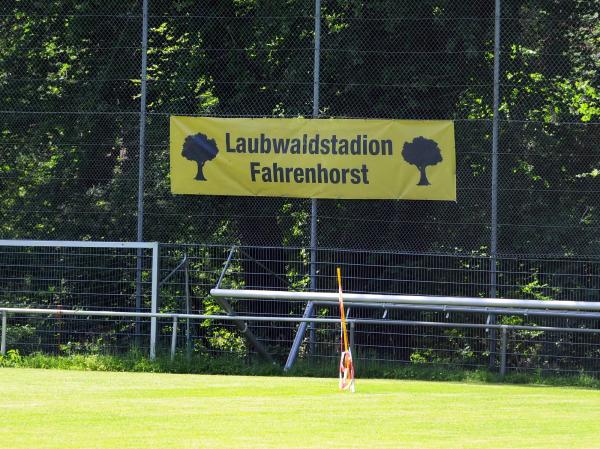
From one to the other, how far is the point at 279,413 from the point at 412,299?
5.69m

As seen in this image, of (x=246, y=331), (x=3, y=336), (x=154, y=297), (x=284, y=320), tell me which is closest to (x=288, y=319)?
(x=284, y=320)

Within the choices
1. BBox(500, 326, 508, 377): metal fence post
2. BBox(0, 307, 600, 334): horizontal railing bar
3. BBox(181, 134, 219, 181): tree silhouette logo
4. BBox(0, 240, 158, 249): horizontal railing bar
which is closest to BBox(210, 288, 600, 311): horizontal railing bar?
Answer: BBox(0, 307, 600, 334): horizontal railing bar

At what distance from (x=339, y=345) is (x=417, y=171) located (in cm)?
272

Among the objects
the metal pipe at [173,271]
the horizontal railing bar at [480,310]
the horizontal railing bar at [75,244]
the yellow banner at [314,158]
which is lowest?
the horizontal railing bar at [480,310]

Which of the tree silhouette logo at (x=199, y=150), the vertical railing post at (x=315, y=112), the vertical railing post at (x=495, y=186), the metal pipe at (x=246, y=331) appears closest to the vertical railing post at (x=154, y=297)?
the metal pipe at (x=246, y=331)

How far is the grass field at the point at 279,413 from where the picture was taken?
10391 millimetres

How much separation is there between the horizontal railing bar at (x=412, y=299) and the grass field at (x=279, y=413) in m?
1.18

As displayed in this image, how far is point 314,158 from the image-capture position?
62.2ft

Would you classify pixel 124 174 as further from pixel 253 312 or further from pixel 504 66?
pixel 504 66

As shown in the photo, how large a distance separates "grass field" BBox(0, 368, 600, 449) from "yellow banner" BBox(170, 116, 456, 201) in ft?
10.5

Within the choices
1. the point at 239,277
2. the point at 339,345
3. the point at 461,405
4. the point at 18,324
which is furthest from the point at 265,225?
the point at 461,405

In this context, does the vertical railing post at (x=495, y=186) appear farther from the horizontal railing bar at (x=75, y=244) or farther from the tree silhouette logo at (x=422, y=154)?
the horizontal railing bar at (x=75, y=244)

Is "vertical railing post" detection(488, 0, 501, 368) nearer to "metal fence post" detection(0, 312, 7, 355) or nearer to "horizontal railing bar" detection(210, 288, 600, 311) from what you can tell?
"horizontal railing bar" detection(210, 288, 600, 311)

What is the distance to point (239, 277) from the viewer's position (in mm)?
19281
